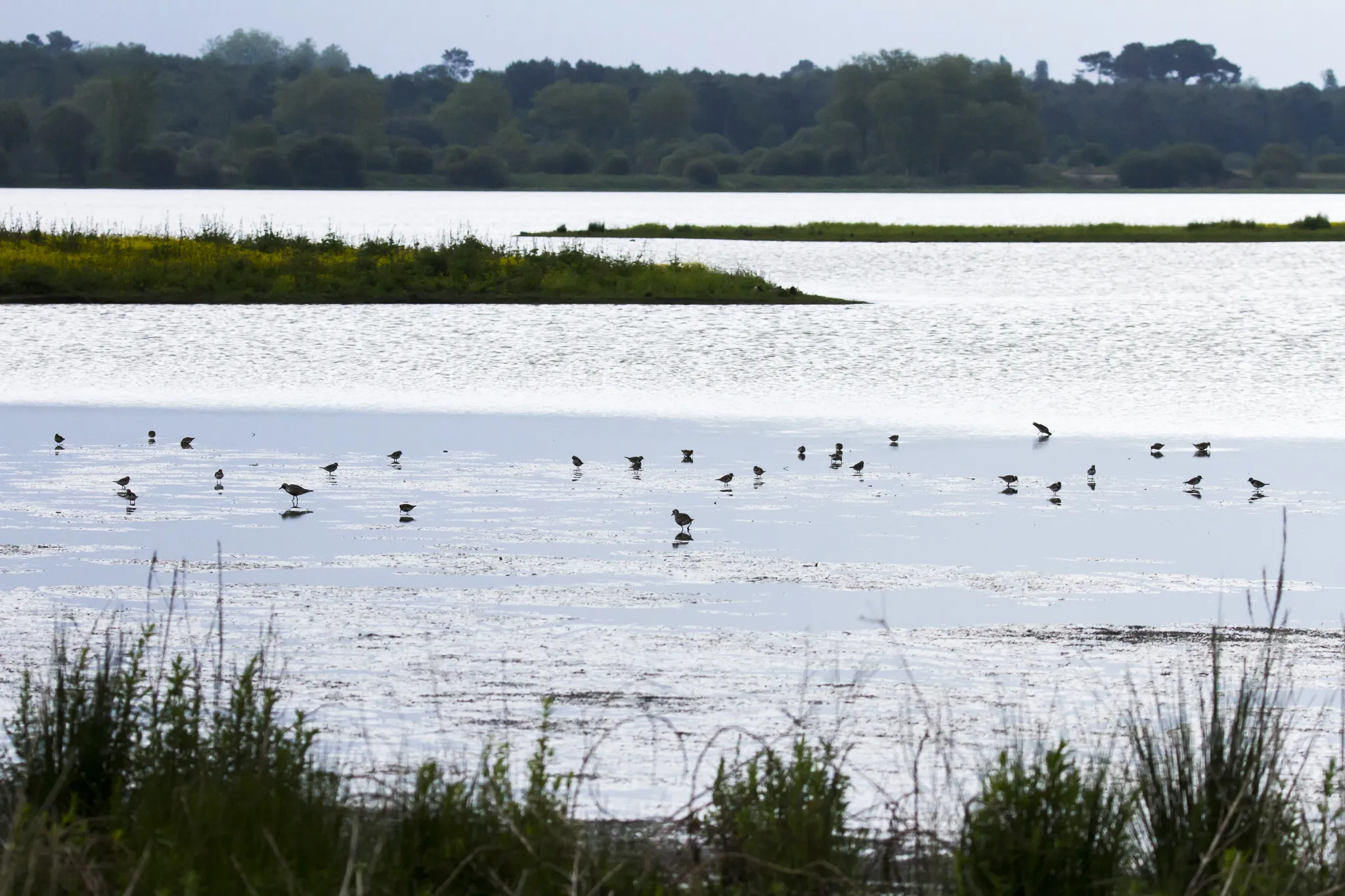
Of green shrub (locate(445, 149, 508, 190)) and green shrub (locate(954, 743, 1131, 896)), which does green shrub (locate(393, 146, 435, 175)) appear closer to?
green shrub (locate(445, 149, 508, 190))

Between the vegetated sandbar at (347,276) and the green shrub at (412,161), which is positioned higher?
the green shrub at (412,161)

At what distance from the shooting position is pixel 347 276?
42688 mm

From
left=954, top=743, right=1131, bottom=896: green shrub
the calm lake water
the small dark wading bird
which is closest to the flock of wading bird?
the small dark wading bird

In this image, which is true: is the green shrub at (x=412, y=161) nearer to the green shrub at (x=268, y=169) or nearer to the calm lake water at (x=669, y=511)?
the green shrub at (x=268, y=169)

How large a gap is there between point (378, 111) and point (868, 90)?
43702mm

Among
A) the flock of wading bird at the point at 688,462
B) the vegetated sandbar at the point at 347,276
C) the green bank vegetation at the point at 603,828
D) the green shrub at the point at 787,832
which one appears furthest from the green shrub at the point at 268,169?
the green shrub at the point at 787,832

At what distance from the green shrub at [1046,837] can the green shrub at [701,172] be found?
6729 inches

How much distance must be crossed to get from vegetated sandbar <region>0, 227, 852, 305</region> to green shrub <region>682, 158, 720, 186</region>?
13071cm

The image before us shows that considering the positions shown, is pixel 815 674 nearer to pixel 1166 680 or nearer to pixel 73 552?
pixel 1166 680

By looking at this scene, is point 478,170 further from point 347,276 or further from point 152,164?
point 347,276

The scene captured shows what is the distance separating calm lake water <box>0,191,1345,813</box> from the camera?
8.80 metres

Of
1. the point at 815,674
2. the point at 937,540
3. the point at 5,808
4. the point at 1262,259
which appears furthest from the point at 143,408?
the point at 1262,259

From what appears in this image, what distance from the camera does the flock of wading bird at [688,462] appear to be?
1407cm

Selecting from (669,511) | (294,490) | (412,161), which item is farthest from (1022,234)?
(412,161)
